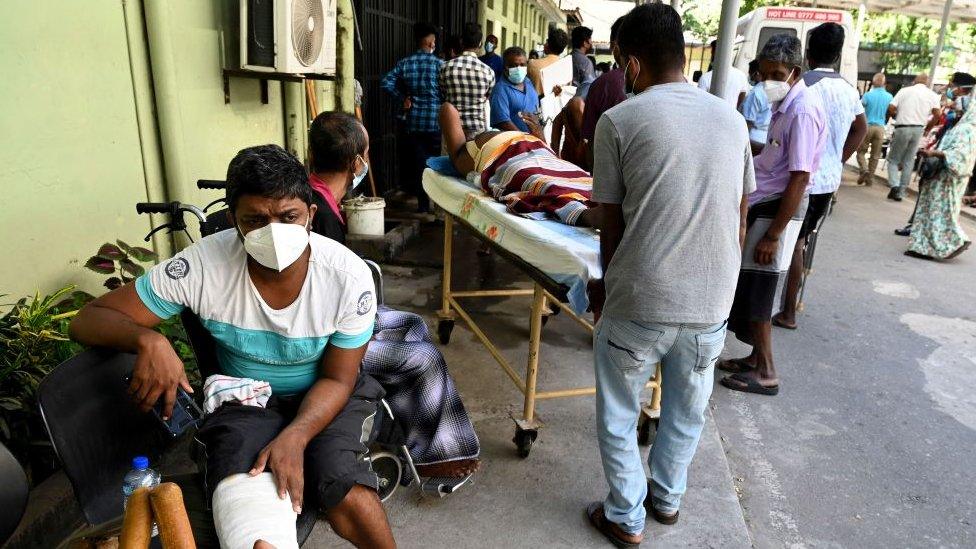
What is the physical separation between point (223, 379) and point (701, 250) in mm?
1431

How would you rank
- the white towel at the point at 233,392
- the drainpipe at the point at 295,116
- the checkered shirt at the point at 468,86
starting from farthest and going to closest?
the checkered shirt at the point at 468,86
the drainpipe at the point at 295,116
the white towel at the point at 233,392

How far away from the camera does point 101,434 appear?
153 cm

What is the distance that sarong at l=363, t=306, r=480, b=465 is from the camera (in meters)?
2.32

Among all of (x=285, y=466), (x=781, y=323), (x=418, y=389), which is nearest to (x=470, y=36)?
(x=781, y=323)

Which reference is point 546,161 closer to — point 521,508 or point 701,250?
point 701,250

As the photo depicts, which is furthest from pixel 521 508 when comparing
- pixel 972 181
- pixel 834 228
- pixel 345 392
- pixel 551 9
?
pixel 551 9

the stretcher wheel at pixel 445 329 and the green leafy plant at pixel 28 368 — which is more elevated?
the green leafy plant at pixel 28 368

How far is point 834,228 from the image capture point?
7.45 m

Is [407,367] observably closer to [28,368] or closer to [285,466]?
[285,466]

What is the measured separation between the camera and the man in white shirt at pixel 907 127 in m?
9.02

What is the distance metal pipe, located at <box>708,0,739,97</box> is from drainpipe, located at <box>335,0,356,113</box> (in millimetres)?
3313

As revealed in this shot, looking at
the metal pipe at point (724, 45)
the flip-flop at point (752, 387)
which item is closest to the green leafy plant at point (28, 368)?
the metal pipe at point (724, 45)

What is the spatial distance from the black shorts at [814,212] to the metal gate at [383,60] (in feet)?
12.8

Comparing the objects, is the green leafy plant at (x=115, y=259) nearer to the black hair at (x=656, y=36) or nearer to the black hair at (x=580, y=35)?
the black hair at (x=656, y=36)
